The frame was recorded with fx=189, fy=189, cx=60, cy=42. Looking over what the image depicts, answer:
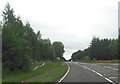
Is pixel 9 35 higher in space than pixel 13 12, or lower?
lower

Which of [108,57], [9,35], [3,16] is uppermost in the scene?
[3,16]

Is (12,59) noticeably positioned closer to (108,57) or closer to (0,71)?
(0,71)

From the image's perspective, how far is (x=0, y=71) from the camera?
2250 cm

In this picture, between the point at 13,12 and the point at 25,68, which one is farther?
the point at 13,12

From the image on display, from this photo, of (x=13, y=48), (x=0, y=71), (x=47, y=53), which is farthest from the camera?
(x=47, y=53)

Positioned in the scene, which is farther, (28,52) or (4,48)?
(28,52)

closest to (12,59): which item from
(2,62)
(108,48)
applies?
(2,62)

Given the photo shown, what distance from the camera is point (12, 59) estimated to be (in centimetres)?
2431

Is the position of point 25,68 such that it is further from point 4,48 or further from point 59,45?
point 59,45

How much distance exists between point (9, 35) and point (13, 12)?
27.4 metres

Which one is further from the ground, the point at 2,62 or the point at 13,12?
the point at 13,12

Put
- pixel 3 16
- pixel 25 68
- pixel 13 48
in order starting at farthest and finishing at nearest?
pixel 3 16 < pixel 25 68 < pixel 13 48

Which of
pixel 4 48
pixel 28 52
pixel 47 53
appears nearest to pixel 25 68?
pixel 28 52

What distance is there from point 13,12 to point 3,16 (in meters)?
2.82
